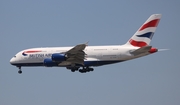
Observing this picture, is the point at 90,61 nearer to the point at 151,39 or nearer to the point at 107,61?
the point at 107,61

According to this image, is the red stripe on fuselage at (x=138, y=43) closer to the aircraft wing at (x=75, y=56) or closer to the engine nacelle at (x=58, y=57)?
the aircraft wing at (x=75, y=56)

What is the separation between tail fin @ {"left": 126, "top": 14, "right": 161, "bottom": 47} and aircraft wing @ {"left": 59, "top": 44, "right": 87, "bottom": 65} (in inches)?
298

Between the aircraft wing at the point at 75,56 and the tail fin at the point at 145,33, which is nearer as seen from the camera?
the aircraft wing at the point at 75,56

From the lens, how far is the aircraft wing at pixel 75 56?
247 feet

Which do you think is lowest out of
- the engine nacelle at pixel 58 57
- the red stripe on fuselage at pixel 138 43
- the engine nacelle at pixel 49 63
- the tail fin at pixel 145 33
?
the engine nacelle at pixel 49 63

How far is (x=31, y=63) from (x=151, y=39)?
65.6 ft

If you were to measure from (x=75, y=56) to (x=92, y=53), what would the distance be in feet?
9.07

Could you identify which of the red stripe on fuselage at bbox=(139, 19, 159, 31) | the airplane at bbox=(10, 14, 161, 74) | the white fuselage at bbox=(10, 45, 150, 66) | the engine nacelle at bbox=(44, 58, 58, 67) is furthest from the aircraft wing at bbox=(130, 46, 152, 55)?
the engine nacelle at bbox=(44, 58, 58, 67)

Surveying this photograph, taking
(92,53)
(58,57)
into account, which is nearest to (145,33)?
(92,53)

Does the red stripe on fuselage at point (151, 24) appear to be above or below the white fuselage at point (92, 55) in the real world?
above

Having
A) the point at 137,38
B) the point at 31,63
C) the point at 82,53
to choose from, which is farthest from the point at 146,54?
the point at 31,63

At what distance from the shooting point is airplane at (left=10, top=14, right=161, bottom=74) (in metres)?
74.5

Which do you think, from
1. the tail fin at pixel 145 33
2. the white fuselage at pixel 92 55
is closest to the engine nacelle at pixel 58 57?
the white fuselage at pixel 92 55

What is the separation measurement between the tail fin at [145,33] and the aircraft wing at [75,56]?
756 centimetres
